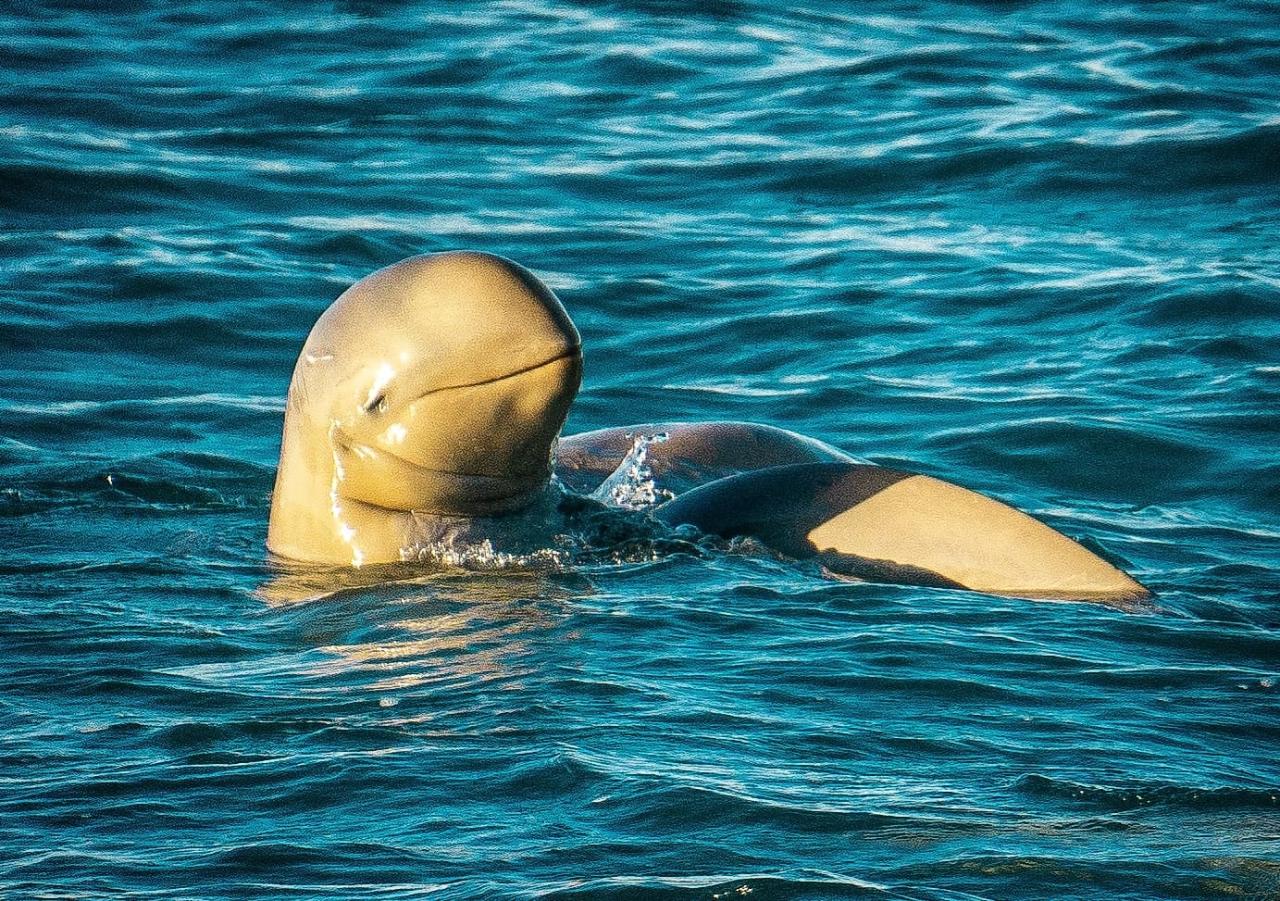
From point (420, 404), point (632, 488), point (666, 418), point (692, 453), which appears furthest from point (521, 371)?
point (666, 418)

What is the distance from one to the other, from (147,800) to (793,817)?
4.83ft

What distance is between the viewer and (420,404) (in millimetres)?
6176

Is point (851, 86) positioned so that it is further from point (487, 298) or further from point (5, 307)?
point (487, 298)

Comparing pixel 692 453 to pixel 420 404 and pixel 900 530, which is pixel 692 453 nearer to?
pixel 900 530

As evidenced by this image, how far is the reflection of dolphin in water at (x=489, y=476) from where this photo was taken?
602cm

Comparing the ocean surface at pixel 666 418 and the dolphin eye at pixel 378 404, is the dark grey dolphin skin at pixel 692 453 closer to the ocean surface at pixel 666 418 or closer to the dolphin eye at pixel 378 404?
the ocean surface at pixel 666 418

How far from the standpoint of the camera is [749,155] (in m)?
15.8

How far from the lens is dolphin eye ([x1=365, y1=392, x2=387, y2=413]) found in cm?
626

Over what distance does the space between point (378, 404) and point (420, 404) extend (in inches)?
7.1

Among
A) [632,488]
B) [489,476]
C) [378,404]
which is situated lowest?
[632,488]

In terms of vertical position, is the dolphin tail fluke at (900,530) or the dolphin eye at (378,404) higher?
the dolphin eye at (378,404)

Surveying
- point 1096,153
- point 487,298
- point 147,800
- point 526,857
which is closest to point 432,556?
point 487,298

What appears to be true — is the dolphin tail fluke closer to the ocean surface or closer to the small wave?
the ocean surface

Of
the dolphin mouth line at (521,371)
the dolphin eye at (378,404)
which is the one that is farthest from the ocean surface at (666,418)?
the dolphin mouth line at (521,371)
